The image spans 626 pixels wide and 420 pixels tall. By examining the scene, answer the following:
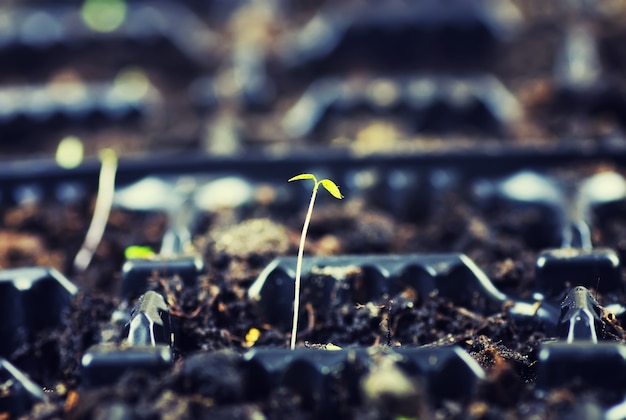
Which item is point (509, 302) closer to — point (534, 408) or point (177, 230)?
point (534, 408)

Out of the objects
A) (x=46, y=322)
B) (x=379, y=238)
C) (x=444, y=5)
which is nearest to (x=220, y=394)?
(x=46, y=322)

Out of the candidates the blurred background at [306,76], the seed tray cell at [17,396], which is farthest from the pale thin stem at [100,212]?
the seed tray cell at [17,396]

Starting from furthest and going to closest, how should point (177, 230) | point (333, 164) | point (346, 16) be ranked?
point (346, 16), point (333, 164), point (177, 230)

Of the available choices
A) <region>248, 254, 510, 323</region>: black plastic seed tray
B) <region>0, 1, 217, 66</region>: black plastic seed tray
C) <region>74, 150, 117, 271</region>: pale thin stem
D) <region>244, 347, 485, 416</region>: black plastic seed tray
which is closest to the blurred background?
<region>0, 1, 217, 66</region>: black plastic seed tray

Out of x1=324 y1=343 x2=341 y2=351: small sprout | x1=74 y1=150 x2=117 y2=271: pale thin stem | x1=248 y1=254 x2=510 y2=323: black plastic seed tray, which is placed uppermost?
x1=74 y1=150 x2=117 y2=271: pale thin stem

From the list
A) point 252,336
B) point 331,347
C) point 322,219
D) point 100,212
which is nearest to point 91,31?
point 100,212

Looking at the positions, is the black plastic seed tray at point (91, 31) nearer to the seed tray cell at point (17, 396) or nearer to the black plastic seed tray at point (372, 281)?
the black plastic seed tray at point (372, 281)

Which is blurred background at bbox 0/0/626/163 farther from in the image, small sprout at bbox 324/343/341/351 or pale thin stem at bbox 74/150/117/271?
small sprout at bbox 324/343/341/351
